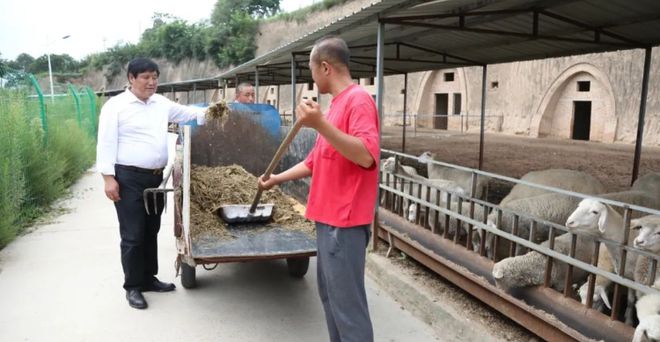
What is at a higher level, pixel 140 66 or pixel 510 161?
pixel 140 66

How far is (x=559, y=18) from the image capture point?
219 inches

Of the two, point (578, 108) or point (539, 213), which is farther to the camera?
point (578, 108)

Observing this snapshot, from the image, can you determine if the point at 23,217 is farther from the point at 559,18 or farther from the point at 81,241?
the point at 559,18

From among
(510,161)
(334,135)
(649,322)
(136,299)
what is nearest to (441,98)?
(510,161)

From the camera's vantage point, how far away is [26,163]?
23.5ft

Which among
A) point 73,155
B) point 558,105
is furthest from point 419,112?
point 73,155

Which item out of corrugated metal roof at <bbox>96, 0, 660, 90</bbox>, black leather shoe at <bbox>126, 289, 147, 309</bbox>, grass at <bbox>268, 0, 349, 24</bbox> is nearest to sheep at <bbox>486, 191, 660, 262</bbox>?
corrugated metal roof at <bbox>96, 0, 660, 90</bbox>

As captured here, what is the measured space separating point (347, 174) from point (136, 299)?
2.60 m

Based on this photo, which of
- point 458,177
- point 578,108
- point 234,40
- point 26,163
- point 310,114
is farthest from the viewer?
point 234,40

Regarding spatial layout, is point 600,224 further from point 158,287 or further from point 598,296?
point 158,287

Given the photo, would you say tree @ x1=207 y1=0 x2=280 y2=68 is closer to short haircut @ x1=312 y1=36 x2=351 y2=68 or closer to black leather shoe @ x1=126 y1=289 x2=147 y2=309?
black leather shoe @ x1=126 y1=289 x2=147 y2=309

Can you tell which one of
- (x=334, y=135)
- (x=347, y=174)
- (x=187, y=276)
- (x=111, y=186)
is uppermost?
(x=334, y=135)

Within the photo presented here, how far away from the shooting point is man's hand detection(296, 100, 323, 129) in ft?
6.99

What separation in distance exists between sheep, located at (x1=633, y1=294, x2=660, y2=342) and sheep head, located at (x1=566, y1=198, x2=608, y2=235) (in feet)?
2.36
